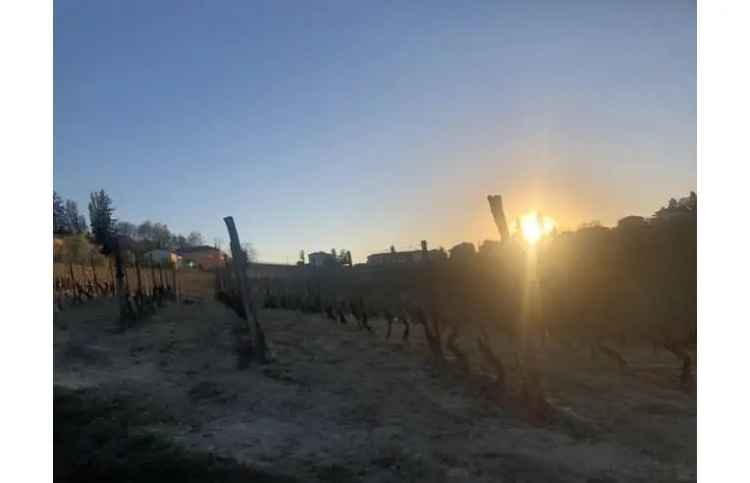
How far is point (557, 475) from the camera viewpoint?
2762mm

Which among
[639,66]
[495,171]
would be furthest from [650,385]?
[639,66]

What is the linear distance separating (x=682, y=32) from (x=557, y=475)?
239 centimetres

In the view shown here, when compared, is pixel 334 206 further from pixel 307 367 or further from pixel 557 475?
pixel 557 475

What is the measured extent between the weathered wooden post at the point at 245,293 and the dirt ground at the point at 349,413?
0.11 metres

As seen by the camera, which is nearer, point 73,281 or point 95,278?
point 73,281

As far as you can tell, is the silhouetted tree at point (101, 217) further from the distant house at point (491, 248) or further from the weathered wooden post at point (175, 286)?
the distant house at point (491, 248)

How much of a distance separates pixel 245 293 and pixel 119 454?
1.37 metres

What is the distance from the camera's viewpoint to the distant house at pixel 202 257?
12.2ft

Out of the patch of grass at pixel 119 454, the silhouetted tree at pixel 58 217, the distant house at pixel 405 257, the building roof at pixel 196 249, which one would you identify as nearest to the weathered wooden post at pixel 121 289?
the building roof at pixel 196 249

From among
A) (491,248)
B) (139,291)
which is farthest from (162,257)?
(491,248)

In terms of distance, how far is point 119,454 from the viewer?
2820 mm

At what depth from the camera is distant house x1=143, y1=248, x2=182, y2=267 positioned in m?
3.61

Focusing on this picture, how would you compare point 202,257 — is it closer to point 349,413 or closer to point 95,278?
point 95,278

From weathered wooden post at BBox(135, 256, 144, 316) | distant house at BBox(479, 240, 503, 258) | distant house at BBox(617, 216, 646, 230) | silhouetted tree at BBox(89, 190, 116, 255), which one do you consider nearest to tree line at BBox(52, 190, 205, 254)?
silhouetted tree at BBox(89, 190, 116, 255)
